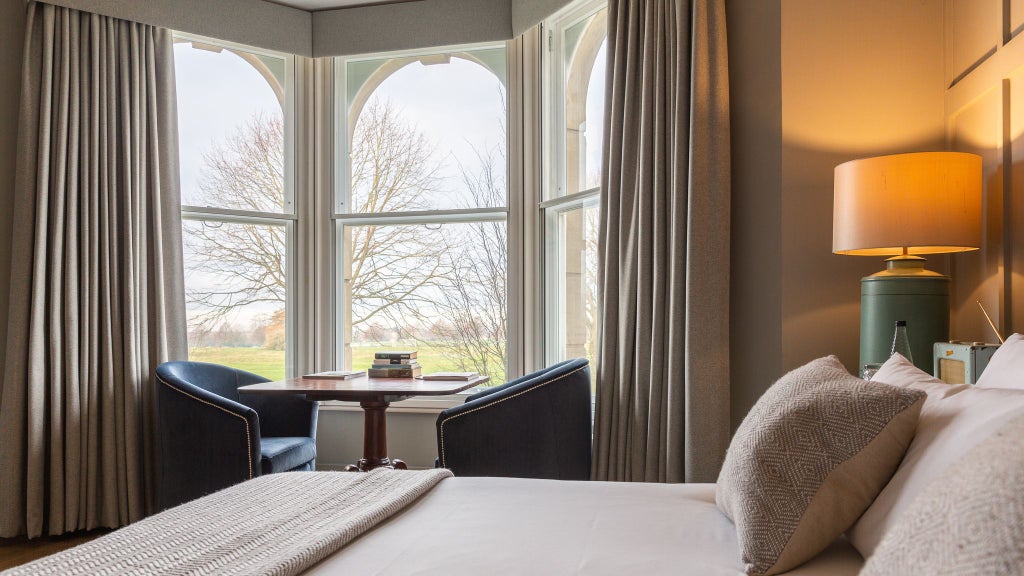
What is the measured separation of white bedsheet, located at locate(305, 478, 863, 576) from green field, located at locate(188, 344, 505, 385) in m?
2.60

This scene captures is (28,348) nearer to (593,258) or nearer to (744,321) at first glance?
(593,258)

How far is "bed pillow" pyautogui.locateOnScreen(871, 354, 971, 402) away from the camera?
4.02ft

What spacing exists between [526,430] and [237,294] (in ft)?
7.36

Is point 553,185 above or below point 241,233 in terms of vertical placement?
above

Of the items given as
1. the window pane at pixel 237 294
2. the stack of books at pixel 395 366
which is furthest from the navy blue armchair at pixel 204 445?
the window pane at pixel 237 294

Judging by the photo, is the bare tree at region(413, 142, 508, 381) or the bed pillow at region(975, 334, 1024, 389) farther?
the bare tree at region(413, 142, 508, 381)

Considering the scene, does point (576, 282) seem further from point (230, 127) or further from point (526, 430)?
point (230, 127)

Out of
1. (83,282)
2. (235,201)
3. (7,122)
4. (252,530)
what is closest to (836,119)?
(252,530)

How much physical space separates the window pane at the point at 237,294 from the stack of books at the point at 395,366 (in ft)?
3.67

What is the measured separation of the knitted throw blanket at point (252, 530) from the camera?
3.58 feet

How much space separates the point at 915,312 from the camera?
211 centimetres

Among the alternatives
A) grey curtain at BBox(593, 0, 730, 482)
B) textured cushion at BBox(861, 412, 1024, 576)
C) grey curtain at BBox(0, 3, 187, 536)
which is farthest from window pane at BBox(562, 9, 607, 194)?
textured cushion at BBox(861, 412, 1024, 576)

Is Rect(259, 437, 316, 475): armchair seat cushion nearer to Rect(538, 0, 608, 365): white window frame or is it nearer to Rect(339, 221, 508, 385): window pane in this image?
Rect(339, 221, 508, 385): window pane

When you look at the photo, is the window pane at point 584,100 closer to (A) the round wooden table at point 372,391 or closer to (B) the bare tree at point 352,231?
(B) the bare tree at point 352,231
